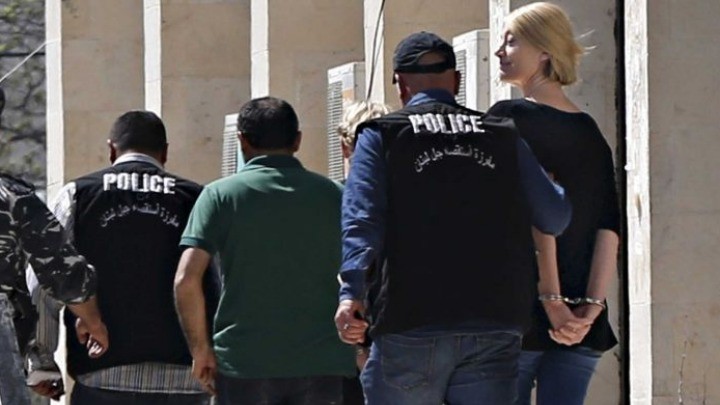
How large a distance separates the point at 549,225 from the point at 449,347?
1.92 ft

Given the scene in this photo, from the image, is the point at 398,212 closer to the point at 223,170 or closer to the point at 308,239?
the point at 308,239

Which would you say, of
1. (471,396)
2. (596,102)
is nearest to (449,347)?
(471,396)

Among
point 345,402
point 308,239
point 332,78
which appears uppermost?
point 332,78

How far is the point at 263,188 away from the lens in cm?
938

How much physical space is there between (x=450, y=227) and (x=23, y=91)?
18.1 meters

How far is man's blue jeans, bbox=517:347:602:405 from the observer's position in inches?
335

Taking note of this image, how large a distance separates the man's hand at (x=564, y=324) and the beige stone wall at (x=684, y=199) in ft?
9.82

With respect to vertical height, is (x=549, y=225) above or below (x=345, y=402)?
above

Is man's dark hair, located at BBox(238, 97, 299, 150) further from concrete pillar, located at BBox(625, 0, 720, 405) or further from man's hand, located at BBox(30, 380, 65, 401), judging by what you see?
concrete pillar, located at BBox(625, 0, 720, 405)

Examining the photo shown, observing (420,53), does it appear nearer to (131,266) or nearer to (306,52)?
(131,266)

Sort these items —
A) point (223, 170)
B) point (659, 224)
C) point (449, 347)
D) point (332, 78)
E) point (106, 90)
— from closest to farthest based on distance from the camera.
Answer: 1. point (449, 347)
2. point (659, 224)
3. point (332, 78)
4. point (223, 170)
5. point (106, 90)

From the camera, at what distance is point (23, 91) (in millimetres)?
25844

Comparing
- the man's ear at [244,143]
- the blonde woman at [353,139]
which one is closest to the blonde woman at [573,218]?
the blonde woman at [353,139]

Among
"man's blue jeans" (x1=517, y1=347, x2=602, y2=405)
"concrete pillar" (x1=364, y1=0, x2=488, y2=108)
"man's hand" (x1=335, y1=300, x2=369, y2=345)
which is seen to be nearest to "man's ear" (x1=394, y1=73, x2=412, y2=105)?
"man's hand" (x1=335, y1=300, x2=369, y2=345)
